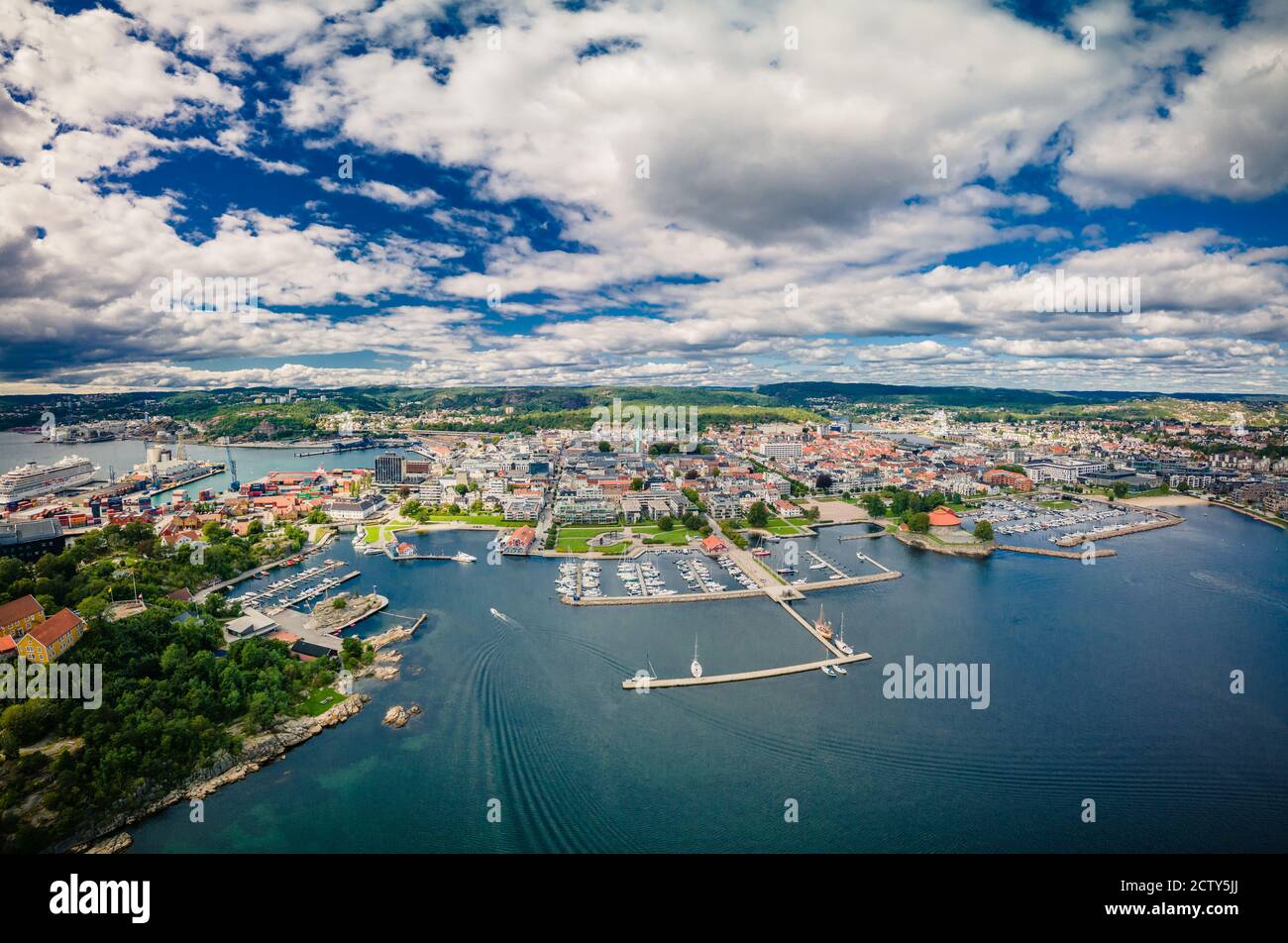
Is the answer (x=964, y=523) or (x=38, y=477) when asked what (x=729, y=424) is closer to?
(x=964, y=523)

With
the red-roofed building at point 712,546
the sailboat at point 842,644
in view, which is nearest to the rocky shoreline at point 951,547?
the red-roofed building at point 712,546

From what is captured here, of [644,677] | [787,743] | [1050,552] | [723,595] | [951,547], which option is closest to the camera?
[787,743]

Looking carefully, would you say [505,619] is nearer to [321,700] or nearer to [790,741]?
[321,700]

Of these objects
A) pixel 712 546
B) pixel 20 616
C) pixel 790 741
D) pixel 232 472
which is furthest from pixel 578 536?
pixel 232 472

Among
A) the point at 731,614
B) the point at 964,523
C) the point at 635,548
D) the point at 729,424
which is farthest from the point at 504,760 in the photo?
the point at 729,424

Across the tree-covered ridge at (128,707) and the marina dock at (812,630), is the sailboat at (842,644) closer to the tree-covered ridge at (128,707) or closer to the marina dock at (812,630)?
the marina dock at (812,630)

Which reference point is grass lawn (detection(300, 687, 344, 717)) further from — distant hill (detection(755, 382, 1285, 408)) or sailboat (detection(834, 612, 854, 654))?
distant hill (detection(755, 382, 1285, 408))

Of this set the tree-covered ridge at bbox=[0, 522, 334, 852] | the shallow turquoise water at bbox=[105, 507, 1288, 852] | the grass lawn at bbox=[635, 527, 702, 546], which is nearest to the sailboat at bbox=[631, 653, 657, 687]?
the shallow turquoise water at bbox=[105, 507, 1288, 852]

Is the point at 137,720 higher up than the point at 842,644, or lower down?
higher up
